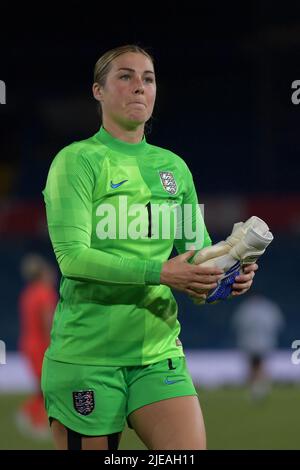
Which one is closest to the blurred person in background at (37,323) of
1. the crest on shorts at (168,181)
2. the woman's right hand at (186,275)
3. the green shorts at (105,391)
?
the green shorts at (105,391)

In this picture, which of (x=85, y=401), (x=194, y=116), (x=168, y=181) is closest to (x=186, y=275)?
(x=168, y=181)

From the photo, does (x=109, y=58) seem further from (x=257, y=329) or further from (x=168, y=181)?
(x=257, y=329)

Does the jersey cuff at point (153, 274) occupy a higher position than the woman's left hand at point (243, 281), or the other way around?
the jersey cuff at point (153, 274)

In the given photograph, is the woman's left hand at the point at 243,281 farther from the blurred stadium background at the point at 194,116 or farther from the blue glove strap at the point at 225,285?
the blurred stadium background at the point at 194,116

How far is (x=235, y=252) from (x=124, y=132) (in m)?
0.61

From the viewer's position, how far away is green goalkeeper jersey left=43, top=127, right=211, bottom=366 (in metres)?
3.14

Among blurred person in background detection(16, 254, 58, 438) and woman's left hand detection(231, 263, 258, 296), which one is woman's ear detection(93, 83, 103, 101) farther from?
blurred person in background detection(16, 254, 58, 438)

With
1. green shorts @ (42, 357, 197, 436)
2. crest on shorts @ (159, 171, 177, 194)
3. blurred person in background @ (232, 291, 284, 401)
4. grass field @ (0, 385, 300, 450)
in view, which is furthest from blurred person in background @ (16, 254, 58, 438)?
crest on shorts @ (159, 171, 177, 194)

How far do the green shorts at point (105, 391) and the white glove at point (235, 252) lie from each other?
32cm

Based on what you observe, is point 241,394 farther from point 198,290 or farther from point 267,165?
point 198,290

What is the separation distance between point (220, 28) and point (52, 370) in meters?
14.8

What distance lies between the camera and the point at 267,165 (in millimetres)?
16703

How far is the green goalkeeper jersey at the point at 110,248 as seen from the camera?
314cm
